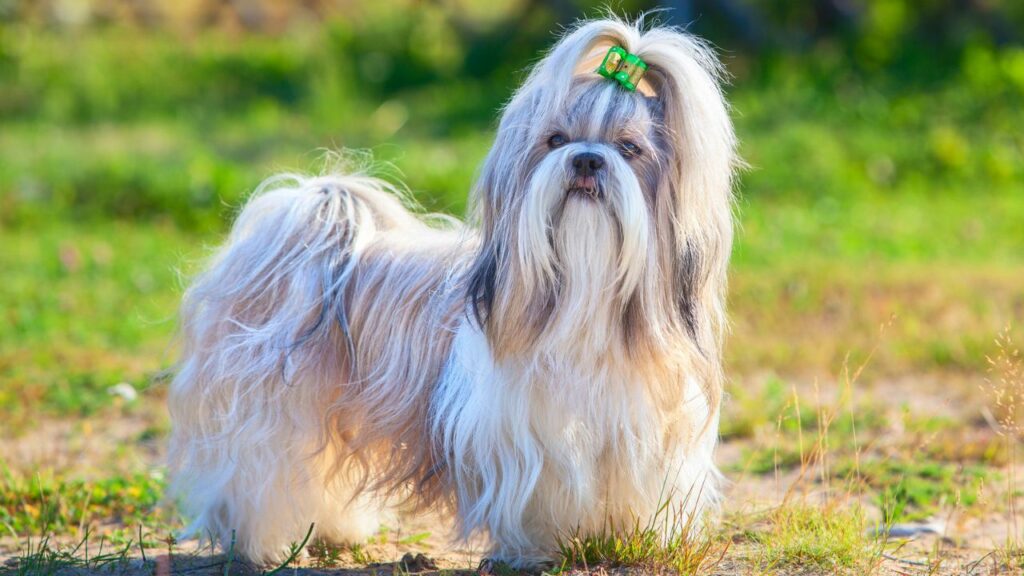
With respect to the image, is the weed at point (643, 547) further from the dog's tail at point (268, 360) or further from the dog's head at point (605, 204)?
the dog's tail at point (268, 360)

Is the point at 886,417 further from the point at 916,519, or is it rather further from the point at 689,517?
the point at 689,517

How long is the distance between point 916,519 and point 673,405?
1626mm

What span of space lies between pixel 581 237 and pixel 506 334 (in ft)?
1.20

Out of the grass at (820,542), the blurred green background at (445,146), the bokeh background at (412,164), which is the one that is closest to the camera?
the grass at (820,542)

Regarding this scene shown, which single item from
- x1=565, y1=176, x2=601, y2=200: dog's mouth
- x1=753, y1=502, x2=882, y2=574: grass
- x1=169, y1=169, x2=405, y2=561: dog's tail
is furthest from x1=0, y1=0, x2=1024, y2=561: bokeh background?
x1=565, y1=176, x2=601, y2=200: dog's mouth

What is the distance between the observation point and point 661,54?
11.2 feet

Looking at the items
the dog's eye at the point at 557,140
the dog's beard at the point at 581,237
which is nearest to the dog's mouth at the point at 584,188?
the dog's beard at the point at 581,237

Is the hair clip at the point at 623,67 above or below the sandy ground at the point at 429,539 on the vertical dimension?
above

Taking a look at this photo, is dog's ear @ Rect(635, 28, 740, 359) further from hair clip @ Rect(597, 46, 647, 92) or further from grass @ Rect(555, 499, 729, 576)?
grass @ Rect(555, 499, 729, 576)

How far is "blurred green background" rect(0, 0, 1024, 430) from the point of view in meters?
7.27

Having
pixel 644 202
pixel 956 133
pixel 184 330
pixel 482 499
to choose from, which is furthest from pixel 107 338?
pixel 956 133

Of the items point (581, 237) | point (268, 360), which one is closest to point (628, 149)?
point (581, 237)

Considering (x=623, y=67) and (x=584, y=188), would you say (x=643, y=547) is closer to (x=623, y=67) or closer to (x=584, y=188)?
(x=584, y=188)

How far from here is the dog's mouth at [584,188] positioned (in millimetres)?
3256
